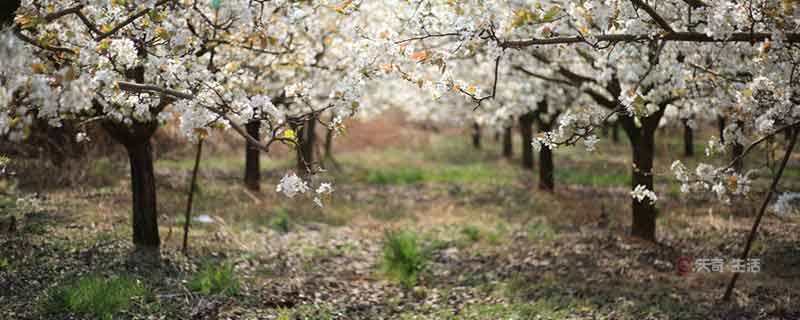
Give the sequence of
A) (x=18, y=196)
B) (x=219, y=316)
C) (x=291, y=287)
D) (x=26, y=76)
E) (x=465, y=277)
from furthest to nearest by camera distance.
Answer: (x=18, y=196) < (x=465, y=277) < (x=291, y=287) < (x=219, y=316) < (x=26, y=76)

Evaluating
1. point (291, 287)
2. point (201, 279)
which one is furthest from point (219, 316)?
point (291, 287)

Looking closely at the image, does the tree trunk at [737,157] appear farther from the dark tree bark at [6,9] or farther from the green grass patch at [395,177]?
the green grass patch at [395,177]

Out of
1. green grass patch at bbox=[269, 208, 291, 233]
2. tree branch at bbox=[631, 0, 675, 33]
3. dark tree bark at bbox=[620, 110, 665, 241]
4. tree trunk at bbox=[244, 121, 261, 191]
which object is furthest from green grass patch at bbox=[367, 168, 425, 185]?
tree branch at bbox=[631, 0, 675, 33]

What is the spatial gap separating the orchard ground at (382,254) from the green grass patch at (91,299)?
0.21 feet

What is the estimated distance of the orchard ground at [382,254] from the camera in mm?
7613

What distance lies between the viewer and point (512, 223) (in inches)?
523

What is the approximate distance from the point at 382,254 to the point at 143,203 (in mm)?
3689

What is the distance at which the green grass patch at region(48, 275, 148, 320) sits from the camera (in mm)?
6609

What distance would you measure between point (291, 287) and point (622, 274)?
4311 millimetres

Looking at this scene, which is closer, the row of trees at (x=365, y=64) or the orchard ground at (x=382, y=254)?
the row of trees at (x=365, y=64)

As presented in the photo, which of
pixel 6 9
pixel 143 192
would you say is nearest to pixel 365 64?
pixel 6 9

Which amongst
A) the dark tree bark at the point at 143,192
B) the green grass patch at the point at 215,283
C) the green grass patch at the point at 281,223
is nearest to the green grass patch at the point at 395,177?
the green grass patch at the point at 281,223

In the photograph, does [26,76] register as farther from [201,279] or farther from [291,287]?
[291,287]

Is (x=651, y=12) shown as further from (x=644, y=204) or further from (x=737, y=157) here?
(x=644, y=204)
